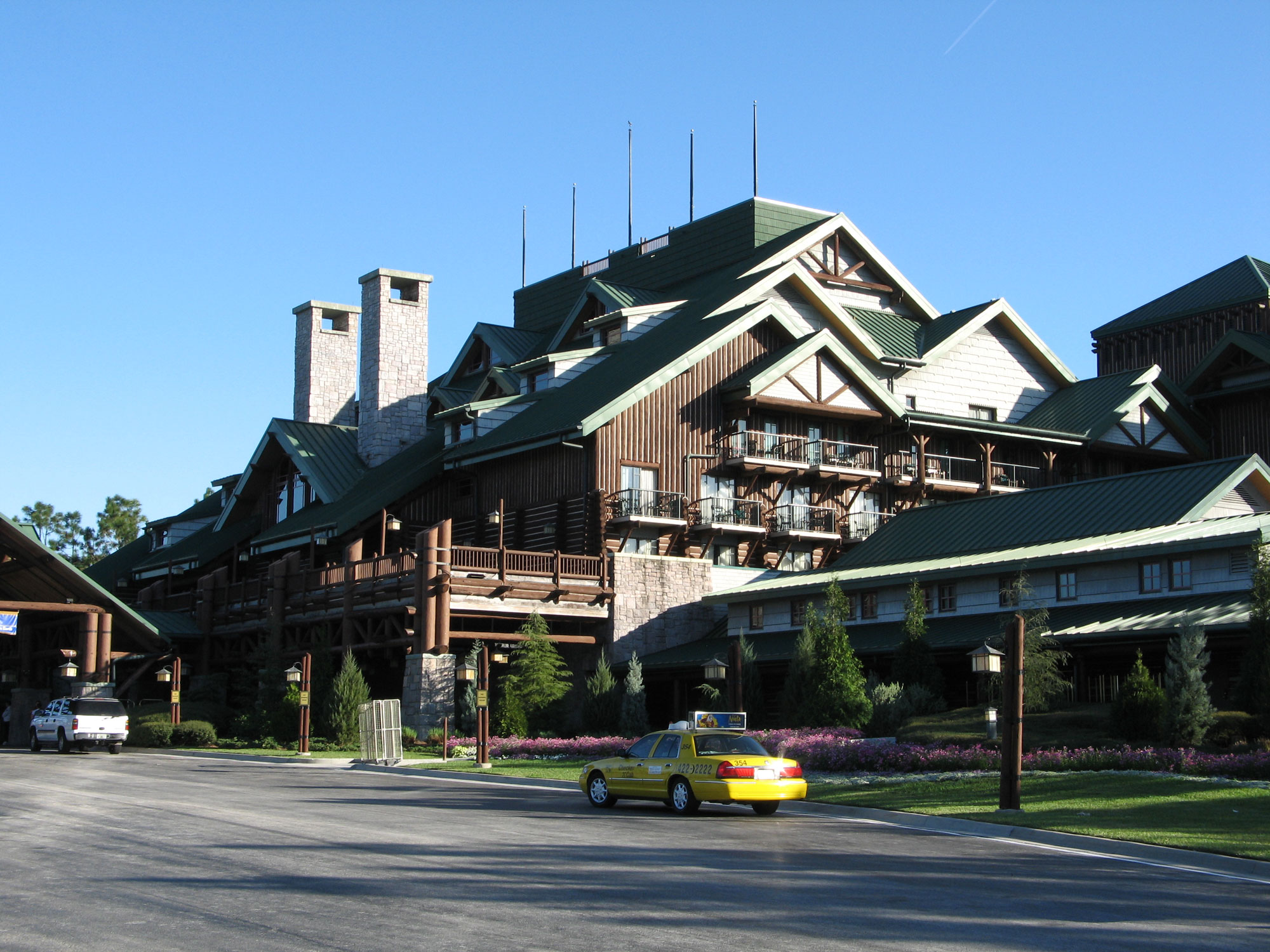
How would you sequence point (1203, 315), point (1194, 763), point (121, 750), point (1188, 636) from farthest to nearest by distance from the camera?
point (1203, 315) < point (121, 750) < point (1188, 636) < point (1194, 763)

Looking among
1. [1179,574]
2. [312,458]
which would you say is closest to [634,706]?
[1179,574]

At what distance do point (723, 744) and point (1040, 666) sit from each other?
39.7 feet

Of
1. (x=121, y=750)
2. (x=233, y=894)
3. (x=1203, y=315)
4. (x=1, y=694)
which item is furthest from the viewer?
(x=1203, y=315)

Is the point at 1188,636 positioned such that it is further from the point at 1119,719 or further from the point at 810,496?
the point at 810,496

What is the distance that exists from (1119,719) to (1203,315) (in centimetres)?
4344

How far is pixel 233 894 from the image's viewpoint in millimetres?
13703

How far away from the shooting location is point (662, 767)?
79.6ft

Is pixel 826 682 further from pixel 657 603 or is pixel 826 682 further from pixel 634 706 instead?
pixel 657 603

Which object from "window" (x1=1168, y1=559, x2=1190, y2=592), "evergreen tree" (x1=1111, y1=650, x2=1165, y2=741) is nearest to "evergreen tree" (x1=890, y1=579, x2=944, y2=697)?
"window" (x1=1168, y1=559, x2=1190, y2=592)

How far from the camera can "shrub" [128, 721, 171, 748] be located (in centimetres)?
4756

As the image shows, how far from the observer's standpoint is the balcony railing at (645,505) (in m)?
48.8

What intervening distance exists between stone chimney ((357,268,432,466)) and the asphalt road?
3751 centimetres

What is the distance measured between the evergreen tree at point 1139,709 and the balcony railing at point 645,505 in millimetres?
20839

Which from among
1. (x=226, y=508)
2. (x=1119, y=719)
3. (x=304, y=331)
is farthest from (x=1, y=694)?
(x=1119, y=719)
